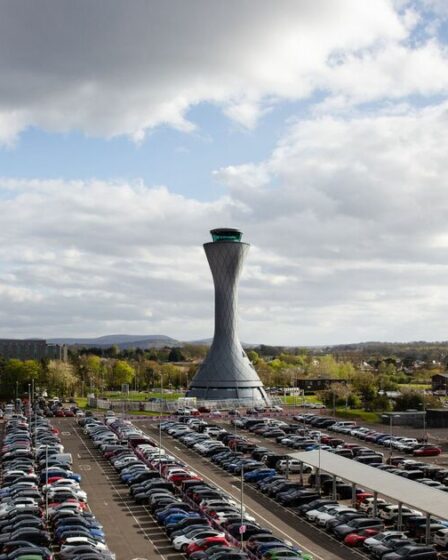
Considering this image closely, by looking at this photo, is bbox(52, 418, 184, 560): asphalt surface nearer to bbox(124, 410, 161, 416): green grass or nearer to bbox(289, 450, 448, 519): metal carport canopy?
bbox(289, 450, 448, 519): metal carport canopy

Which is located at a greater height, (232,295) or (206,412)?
(232,295)

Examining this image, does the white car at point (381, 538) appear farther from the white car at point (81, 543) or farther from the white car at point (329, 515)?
the white car at point (81, 543)

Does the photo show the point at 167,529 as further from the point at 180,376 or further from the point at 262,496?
the point at 180,376

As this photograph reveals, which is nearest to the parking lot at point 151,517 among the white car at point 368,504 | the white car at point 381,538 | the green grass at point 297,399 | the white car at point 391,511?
the white car at point 381,538

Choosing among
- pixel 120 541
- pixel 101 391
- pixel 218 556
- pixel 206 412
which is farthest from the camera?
pixel 101 391

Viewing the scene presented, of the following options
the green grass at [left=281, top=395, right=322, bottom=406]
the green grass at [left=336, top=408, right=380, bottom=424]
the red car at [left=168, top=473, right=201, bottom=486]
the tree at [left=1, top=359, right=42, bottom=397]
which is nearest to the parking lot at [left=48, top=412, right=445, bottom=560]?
the red car at [left=168, top=473, right=201, bottom=486]

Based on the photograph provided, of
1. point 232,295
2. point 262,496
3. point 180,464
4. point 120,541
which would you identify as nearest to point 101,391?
point 232,295
